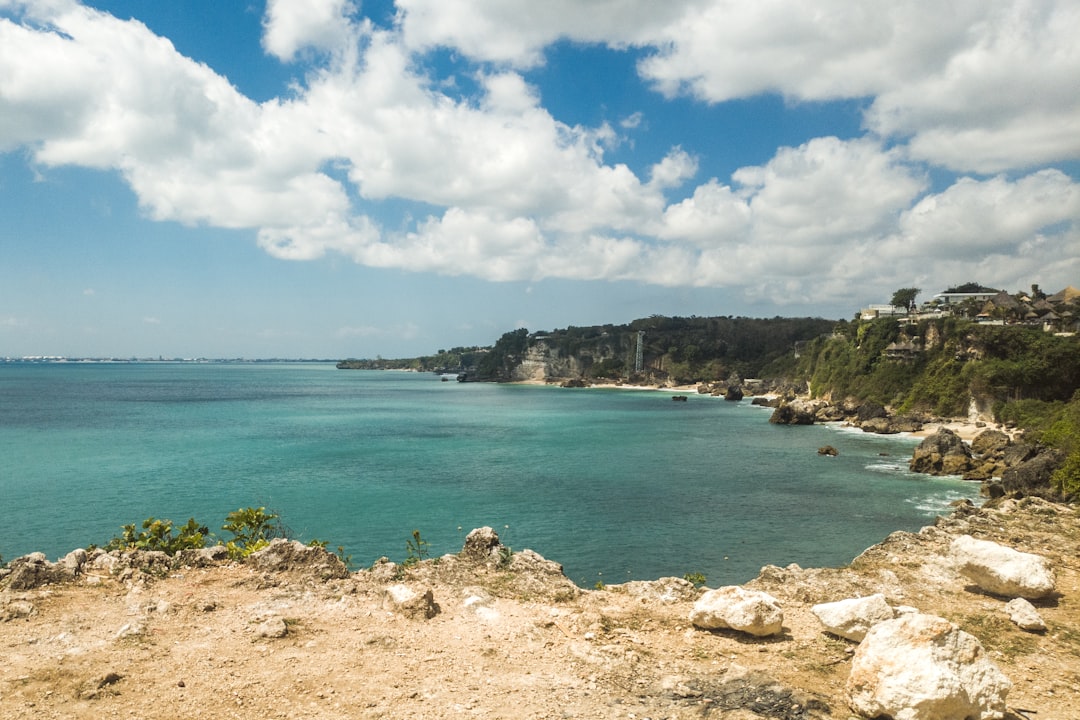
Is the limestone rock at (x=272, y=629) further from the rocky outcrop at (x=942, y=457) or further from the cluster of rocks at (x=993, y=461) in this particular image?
the rocky outcrop at (x=942, y=457)

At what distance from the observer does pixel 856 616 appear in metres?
9.42

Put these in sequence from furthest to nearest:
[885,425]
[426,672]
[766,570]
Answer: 1. [885,425]
2. [766,570]
3. [426,672]

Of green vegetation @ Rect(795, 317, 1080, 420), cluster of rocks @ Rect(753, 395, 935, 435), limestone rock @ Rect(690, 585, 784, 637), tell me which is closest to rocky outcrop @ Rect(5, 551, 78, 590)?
limestone rock @ Rect(690, 585, 784, 637)

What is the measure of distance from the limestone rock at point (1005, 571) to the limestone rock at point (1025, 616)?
93 cm

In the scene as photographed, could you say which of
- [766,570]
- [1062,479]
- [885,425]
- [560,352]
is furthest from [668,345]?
[766,570]

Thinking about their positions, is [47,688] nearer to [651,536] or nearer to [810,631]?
[810,631]

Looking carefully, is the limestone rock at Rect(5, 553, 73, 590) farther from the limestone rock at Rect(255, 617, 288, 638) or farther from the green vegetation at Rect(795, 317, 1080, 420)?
the green vegetation at Rect(795, 317, 1080, 420)

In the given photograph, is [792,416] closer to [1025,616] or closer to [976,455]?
[976,455]

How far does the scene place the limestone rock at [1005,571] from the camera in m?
11.2

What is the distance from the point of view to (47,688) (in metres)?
7.71

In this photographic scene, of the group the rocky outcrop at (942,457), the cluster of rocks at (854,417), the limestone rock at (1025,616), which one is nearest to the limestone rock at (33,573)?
the limestone rock at (1025,616)

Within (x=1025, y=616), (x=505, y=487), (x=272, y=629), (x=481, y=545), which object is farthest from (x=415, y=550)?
(x=1025, y=616)

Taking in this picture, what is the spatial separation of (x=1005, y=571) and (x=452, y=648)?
32.8 ft

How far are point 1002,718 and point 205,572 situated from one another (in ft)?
41.7
